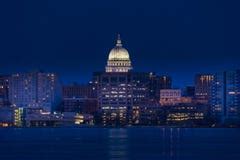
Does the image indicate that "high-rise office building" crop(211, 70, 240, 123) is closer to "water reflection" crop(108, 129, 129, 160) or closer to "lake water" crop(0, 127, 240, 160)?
"water reflection" crop(108, 129, 129, 160)

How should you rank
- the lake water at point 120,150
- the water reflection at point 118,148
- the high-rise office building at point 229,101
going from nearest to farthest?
the lake water at point 120,150 < the water reflection at point 118,148 < the high-rise office building at point 229,101

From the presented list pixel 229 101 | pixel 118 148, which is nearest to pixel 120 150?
pixel 118 148

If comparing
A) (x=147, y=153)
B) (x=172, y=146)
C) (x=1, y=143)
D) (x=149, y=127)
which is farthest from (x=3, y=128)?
(x=147, y=153)

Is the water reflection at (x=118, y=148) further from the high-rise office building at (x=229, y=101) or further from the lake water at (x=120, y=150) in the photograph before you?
the high-rise office building at (x=229, y=101)

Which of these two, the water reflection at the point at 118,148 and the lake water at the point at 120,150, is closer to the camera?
the lake water at the point at 120,150

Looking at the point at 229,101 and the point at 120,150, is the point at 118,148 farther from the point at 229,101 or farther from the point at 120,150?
the point at 229,101

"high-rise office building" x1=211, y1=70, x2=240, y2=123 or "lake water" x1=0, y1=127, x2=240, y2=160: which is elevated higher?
"high-rise office building" x1=211, y1=70, x2=240, y2=123

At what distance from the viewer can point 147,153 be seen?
95.8m

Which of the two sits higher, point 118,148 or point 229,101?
point 229,101

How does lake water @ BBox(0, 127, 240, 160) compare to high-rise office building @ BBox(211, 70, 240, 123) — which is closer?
lake water @ BBox(0, 127, 240, 160)

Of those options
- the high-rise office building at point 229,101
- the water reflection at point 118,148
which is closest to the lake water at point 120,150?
the water reflection at point 118,148

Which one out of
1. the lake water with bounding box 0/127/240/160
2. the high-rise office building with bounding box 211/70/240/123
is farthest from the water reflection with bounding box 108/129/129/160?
the high-rise office building with bounding box 211/70/240/123

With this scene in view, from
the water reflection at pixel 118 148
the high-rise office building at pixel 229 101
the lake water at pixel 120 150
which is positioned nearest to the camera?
the lake water at pixel 120 150

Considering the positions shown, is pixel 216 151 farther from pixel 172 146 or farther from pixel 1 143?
pixel 1 143
